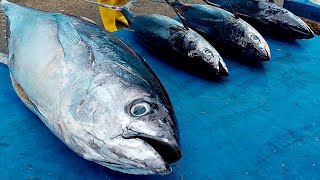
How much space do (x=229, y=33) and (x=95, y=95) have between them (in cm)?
135

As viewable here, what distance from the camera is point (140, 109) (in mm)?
1466

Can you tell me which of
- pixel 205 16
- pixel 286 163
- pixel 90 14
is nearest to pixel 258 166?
pixel 286 163

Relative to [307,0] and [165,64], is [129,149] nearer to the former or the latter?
[165,64]

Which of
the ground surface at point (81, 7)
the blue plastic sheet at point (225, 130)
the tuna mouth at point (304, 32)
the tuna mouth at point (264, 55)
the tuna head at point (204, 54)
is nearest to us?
the blue plastic sheet at point (225, 130)

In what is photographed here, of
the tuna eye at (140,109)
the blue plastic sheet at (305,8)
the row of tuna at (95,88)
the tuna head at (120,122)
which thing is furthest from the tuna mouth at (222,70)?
the blue plastic sheet at (305,8)

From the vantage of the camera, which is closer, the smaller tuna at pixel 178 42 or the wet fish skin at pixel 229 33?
the smaller tuna at pixel 178 42

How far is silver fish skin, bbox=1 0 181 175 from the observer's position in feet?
4.63

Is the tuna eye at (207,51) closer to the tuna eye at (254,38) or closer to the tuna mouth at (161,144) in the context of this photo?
the tuna eye at (254,38)

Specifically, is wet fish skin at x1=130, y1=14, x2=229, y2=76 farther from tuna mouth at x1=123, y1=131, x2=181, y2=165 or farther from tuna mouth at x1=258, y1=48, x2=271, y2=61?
tuna mouth at x1=123, y1=131, x2=181, y2=165

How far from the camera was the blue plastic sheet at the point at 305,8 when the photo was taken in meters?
3.55

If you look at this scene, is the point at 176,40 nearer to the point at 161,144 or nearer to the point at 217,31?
the point at 217,31

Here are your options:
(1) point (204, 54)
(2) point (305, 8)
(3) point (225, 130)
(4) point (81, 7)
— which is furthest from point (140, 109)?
(4) point (81, 7)

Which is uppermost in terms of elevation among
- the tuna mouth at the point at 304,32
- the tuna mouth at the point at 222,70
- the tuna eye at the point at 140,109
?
the tuna eye at the point at 140,109

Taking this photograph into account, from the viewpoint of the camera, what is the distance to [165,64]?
2562 mm
